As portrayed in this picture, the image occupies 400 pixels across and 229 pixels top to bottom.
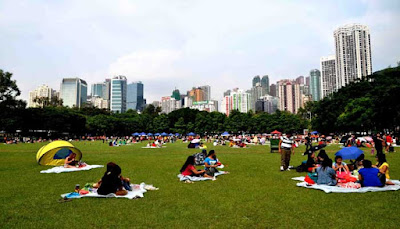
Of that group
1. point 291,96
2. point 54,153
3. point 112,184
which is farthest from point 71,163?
point 291,96

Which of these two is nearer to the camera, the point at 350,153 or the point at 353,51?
the point at 350,153

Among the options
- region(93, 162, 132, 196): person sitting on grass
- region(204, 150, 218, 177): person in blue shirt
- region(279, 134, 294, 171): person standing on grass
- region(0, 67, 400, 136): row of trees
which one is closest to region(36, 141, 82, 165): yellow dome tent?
region(204, 150, 218, 177): person in blue shirt

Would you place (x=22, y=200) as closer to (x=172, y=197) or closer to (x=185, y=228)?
(x=172, y=197)

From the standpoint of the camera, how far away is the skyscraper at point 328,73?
133 m

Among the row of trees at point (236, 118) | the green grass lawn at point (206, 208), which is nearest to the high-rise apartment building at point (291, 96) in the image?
the row of trees at point (236, 118)

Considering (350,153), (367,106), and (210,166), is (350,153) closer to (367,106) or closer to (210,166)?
(210,166)

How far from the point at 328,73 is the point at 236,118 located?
66.6 metres

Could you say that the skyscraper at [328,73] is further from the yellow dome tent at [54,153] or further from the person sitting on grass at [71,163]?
the person sitting on grass at [71,163]

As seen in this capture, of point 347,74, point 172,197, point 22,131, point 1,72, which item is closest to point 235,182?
point 172,197

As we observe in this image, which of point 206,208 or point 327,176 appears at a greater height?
point 327,176

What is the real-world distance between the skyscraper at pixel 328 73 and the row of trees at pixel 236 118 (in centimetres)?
2758

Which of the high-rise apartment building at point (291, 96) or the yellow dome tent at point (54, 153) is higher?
the high-rise apartment building at point (291, 96)

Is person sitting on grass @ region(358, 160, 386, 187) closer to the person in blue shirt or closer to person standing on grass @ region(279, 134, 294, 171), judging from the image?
person standing on grass @ region(279, 134, 294, 171)

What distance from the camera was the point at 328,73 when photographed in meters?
137
